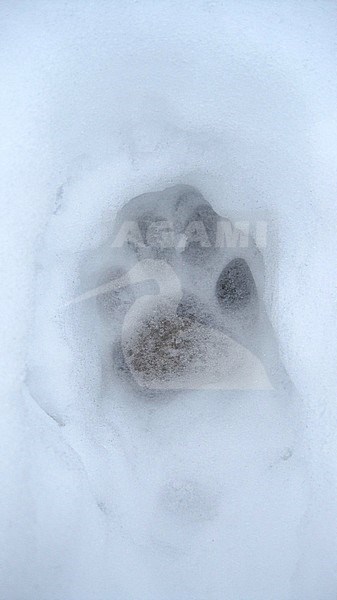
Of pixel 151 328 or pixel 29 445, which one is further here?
pixel 151 328

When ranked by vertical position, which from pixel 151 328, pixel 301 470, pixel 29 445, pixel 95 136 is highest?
pixel 95 136

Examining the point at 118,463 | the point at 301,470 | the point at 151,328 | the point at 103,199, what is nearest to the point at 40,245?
the point at 103,199

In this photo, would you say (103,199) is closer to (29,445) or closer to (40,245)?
(40,245)

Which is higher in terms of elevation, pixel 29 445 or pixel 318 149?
pixel 318 149

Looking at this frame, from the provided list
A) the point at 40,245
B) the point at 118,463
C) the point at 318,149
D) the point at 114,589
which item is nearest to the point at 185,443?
the point at 118,463

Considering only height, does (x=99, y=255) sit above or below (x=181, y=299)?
above

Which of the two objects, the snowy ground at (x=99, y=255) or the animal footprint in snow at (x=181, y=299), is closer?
the snowy ground at (x=99, y=255)

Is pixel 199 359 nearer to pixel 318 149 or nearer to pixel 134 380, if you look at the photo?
pixel 134 380

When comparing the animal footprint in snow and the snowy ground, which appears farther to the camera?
the animal footprint in snow
